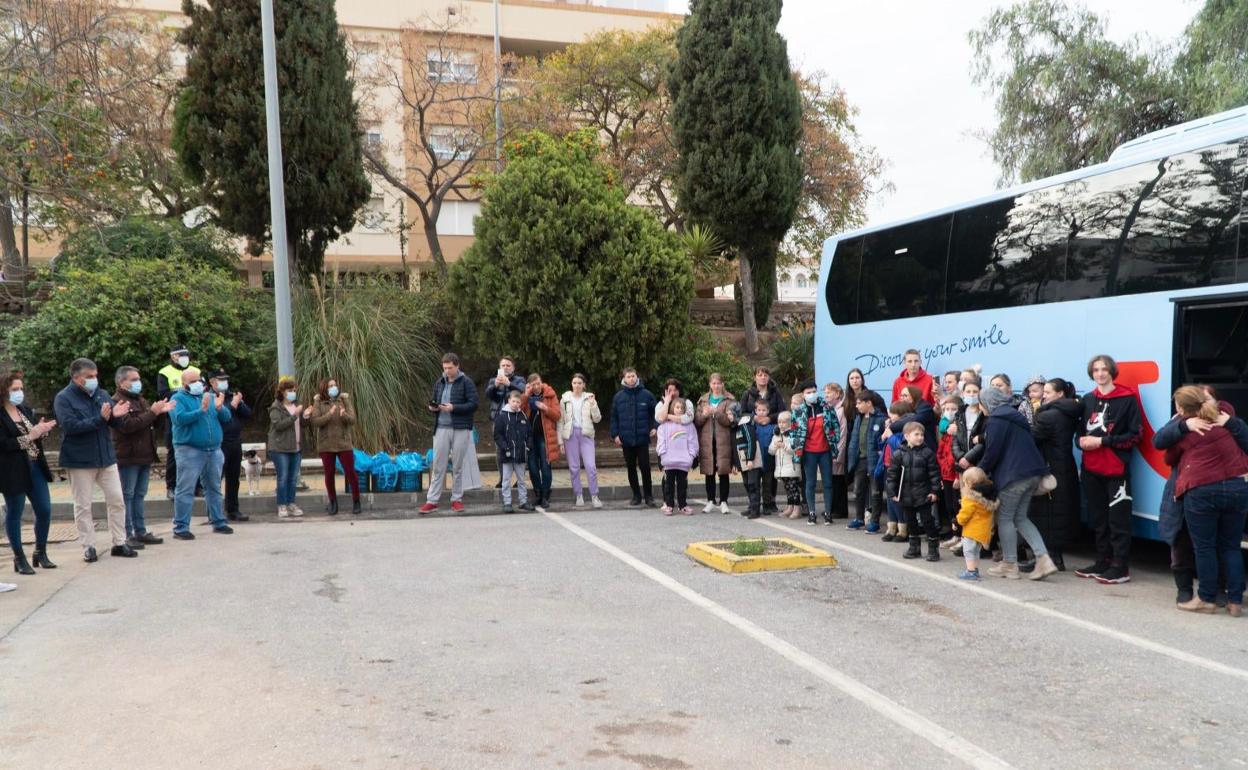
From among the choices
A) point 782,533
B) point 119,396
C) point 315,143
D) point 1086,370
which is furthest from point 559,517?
point 315,143

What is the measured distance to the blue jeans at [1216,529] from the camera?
644 centimetres

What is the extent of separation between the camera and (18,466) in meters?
7.92

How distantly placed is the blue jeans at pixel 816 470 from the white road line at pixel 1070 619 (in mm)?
1330

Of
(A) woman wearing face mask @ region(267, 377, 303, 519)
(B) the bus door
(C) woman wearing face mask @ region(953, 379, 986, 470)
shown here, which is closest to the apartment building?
(A) woman wearing face mask @ region(267, 377, 303, 519)

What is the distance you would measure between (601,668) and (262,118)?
1470cm

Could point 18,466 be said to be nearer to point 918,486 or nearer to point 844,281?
point 918,486

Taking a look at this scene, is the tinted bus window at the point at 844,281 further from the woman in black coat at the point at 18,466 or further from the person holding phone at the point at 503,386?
the woman in black coat at the point at 18,466

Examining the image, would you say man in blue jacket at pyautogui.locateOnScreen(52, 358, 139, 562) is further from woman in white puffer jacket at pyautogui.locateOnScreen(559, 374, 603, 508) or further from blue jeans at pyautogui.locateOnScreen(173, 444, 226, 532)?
woman in white puffer jacket at pyautogui.locateOnScreen(559, 374, 603, 508)

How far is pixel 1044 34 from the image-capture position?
2155 cm

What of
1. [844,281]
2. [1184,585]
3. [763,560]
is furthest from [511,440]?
[1184,585]

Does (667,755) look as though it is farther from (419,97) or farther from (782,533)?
(419,97)

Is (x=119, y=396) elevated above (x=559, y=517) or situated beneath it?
elevated above

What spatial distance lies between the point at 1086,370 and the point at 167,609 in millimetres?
7834

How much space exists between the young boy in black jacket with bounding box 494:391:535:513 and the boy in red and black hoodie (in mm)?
6342
